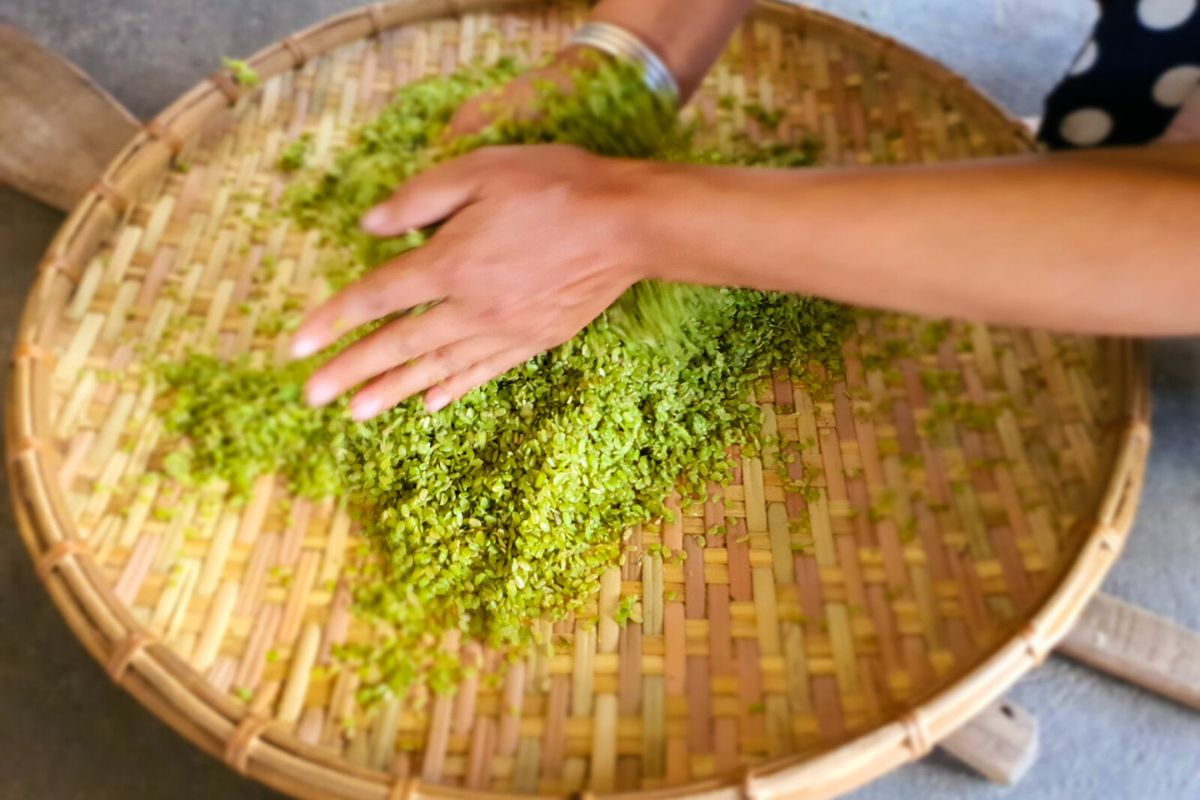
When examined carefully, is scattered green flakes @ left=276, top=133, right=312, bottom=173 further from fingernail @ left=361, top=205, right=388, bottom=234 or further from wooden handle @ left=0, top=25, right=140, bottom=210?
fingernail @ left=361, top=205, right=388, bottom=234

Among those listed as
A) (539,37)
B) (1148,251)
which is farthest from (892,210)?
(539,37)

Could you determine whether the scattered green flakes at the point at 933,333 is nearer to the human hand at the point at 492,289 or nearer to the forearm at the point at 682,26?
the human hand at the point at 492,289

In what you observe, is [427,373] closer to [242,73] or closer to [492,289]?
[492,289]

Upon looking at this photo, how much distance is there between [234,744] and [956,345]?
0.69 m

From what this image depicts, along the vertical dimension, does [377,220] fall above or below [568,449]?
above

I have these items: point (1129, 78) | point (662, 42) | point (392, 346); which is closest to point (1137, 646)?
point (1129, 78)

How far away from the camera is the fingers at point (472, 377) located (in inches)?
19.0

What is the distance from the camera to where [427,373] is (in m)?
0.50

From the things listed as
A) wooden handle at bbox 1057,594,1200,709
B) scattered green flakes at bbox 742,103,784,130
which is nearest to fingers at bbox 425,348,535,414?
scattered green flakes at bbox 742,103,784,130

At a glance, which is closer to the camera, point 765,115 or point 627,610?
point 627,610

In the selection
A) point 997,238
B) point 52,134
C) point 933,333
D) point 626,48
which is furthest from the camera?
point 52,134

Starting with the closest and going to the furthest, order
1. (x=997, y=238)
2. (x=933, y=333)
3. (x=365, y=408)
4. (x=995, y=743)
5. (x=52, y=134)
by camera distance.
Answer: (x=997, y=238) < (x=365, y=408) < (x=933, y=333) < (x=995, y=743) < (x=52, y=134)

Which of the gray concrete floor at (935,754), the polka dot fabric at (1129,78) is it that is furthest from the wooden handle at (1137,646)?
the polka dot fabric at (1129,78)

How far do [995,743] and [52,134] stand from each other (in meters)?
1.45
